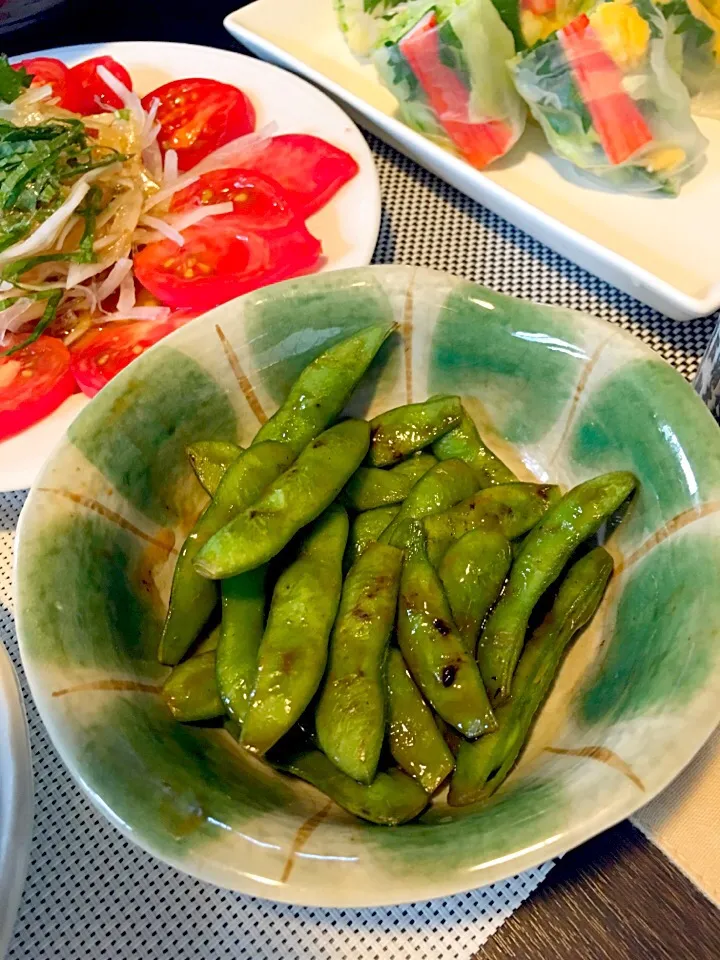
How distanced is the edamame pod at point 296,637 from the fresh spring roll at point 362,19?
1.42 m

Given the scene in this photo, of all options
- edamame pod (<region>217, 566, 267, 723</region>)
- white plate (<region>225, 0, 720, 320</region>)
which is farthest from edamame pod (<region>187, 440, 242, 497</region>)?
white plate (<region>225, 0, 720, 320</region>)

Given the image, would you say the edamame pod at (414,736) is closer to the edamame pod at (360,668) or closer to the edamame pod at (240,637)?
the edamame pod at (360,668)

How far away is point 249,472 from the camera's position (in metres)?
1.00

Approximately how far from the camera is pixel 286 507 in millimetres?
938

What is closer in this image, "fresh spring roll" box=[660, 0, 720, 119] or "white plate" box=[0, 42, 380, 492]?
"white plate" box=[0, 42, 380, 492]

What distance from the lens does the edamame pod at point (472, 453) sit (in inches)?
43.7

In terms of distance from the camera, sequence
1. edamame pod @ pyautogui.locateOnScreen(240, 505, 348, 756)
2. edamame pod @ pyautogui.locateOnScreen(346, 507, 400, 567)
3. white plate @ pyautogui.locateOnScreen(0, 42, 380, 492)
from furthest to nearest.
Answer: white plate @ pyautogui.locateOnScreen(0, 42, 380, 492)
edamame pod @ pyautogui.locateOnScreen(346, 507, 400, 567)
edamame pod @ pyautogui.locateOnScreen(240, 505, 348, 756)

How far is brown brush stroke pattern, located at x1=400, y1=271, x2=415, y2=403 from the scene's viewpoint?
3.66 feet

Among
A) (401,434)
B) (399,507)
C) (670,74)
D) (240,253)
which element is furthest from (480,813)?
(670,74)

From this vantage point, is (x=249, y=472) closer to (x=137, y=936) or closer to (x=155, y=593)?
(x=155, y=593)

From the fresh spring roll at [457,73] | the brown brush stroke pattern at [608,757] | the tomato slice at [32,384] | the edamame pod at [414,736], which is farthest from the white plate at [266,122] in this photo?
the brown brush stroke pattern at [608,757]

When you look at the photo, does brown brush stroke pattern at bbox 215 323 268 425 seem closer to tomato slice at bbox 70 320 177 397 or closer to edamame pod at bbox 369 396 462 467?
edamame pod at bbox 369 396 462 467

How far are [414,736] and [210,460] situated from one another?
0.47 m

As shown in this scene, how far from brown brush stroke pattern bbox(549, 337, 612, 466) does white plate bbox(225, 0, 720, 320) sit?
40 cm
